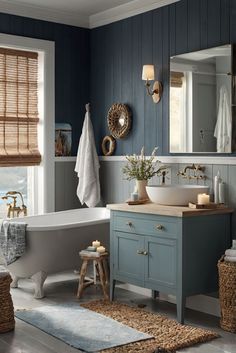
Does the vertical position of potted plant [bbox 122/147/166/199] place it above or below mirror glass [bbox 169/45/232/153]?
below

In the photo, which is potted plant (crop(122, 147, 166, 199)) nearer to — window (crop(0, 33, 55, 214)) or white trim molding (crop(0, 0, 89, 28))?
window (crop(0, 33, 55, 214))

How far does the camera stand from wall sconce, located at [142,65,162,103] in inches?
209

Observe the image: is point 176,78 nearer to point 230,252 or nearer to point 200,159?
point 200,159

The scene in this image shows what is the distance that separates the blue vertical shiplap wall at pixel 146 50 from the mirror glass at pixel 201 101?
12 centimetres

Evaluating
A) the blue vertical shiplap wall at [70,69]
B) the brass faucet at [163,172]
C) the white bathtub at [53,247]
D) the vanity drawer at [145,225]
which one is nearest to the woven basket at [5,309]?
the white bathtub at [53,247]

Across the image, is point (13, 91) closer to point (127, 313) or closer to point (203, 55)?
point (203, 55)

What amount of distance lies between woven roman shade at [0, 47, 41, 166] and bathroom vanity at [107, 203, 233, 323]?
5.03 feet

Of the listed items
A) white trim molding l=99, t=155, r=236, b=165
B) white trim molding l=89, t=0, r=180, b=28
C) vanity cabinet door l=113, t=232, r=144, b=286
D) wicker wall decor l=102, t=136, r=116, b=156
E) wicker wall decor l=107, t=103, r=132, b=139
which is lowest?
vanity cabinet door l=113, t=232, r=144, b=286

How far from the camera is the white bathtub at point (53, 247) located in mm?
4996

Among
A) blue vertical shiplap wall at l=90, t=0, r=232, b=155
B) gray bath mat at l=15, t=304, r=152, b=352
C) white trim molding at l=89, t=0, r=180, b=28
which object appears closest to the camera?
gray bath mat at l=15, t=304, r=152, b=352

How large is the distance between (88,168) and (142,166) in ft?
2.96

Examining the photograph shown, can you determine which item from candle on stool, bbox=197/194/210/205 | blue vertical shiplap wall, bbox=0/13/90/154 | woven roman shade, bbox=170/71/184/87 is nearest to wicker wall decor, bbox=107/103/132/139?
blue vertical shiplap wall, bbox=0/13/90/154

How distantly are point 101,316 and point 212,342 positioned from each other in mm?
944

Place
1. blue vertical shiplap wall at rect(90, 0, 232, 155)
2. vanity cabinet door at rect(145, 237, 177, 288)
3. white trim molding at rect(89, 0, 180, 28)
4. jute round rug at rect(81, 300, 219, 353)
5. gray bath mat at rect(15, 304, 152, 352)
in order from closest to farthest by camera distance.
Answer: jute round rug at rect(81, 300, 219, 353) → gray bath mat at rect(15, 304, 152, 352) → vanity cabinet door at rect(145, 237, 177, 288) → blue vertical shiplap wall at rect(90, 0, 232, 155) → white trim molding at rect(89, 0, 180, 28)
